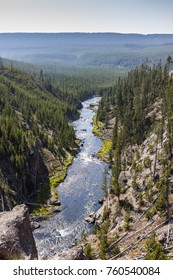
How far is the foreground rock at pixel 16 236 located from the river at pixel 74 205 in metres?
29.7

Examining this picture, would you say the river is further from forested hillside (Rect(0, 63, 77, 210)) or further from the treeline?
the treeline

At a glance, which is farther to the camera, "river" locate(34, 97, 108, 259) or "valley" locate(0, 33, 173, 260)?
"river" locate(34, 97, 108, 259)

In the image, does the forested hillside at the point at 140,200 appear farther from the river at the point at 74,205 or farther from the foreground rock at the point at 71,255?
the foreground rock at the point at 71,255

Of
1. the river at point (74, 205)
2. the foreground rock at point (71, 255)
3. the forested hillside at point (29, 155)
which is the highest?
the foreground rock at point (71, 255)

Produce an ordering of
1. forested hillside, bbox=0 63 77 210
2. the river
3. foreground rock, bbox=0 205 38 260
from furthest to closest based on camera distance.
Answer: forested hillside, bbox=0 63 77 210 → the river → foreground rock, bbox=0 205 38 260

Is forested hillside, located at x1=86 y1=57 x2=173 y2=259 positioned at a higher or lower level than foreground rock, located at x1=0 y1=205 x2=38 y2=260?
lower

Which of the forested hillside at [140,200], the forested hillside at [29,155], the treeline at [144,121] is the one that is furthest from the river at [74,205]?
the treeline at [144,121]

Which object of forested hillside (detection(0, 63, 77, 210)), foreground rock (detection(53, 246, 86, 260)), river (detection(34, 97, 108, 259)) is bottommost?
river (detection(34, 97, 108, 259))

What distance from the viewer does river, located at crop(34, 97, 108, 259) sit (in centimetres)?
7181

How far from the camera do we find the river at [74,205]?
71812 millimetres

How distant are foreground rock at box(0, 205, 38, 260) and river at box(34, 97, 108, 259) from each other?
29748mm

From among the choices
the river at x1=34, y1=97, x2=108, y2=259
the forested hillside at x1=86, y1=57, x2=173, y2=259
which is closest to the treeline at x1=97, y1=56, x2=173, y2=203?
the forested hillside at x1=86, y1=57, x2=173, y2=259

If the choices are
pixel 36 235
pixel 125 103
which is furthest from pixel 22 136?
pixel 125 103

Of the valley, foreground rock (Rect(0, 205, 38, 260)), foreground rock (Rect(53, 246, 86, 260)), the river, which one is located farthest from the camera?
the river
